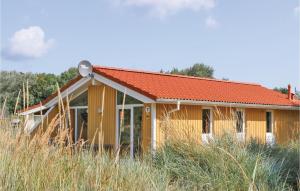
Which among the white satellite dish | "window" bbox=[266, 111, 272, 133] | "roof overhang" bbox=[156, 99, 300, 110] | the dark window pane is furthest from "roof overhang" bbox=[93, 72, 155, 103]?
"window" bbox=[266, 111, 272, 133]

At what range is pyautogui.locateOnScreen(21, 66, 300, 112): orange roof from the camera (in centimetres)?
1656

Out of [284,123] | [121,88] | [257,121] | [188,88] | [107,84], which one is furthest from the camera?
[284,123]

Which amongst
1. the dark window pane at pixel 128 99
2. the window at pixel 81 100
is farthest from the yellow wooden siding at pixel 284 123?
the window at pixel 81 100

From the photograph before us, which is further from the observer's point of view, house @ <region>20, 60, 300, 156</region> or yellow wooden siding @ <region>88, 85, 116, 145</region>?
yellow wooden siding @ <region>88, 85, 116, 145</region>

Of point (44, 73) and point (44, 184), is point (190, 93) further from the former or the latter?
point (44, 73)

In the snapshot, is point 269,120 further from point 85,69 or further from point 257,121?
point 85,69

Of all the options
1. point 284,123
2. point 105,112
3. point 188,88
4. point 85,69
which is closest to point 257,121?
point 284,123

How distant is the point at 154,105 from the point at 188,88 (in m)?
3.61

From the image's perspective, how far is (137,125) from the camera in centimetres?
1673

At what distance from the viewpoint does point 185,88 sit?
18.8 meters

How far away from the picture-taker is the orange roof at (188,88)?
16.6 metres

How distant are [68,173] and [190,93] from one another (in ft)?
44.1

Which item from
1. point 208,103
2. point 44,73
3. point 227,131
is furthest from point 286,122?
point 44,73

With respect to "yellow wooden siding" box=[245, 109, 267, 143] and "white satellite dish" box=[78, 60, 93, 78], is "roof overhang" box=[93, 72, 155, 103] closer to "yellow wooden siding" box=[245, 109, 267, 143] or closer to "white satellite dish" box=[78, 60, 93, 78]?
"white satellite dish" box=[78, 60, 93, 78]
